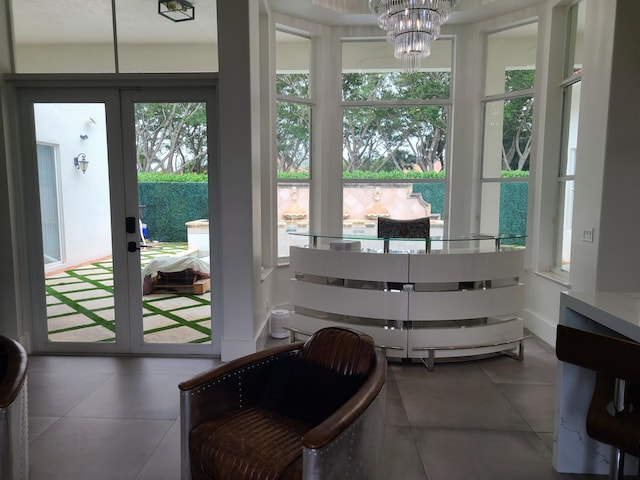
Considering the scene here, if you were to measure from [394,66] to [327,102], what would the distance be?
3.31 ft

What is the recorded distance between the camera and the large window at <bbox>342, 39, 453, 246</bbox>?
5.68m

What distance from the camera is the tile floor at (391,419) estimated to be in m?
2.41

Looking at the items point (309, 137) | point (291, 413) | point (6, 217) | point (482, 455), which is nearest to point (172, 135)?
point (6, 217)

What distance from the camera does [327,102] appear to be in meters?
5.63

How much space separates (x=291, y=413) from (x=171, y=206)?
2429mm

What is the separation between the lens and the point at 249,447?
179cm

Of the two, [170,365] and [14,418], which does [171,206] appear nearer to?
[170,365]

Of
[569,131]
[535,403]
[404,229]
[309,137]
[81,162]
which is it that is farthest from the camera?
[309,137]

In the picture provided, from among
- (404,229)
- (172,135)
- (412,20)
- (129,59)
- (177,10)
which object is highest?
(177,10)

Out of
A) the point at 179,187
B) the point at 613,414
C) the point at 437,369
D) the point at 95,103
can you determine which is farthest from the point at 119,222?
the point at 613,414

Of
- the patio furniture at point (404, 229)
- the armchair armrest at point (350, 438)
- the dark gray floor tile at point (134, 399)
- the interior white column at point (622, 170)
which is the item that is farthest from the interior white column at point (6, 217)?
the interior white column at point (622, 170)

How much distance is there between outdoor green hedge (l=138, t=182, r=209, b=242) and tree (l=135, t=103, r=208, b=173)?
0.16 meters

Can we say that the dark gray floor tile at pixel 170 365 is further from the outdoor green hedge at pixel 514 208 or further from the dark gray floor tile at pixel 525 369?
the outdoor green hedge at pixel 514 208

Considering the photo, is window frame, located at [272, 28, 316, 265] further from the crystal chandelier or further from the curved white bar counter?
the crystal chandelier
